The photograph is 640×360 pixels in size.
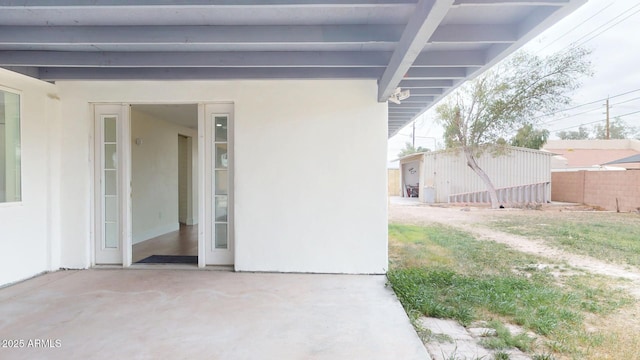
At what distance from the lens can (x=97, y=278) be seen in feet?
13.5

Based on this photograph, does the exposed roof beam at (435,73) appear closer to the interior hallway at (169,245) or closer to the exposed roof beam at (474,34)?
the exposed roof beam at (474,34)

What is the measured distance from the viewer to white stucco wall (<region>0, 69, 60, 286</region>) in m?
3.87

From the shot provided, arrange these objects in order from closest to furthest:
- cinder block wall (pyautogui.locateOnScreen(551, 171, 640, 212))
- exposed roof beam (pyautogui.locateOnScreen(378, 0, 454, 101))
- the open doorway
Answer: exposed roof beam (pyautogui.locateOnScreen(378, 0, 454, 101))
the open doorway
cinder block wall (pyautogui.locateOnScreen(551, 171, 640, 212))

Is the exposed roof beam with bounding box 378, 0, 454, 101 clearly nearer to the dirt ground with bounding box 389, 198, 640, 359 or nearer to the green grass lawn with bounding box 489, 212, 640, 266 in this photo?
the dirt ground with bounding box 389, 198, 640, 359

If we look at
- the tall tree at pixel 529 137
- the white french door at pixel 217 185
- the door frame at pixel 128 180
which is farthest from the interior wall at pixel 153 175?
the tall tree at pixel 529 137

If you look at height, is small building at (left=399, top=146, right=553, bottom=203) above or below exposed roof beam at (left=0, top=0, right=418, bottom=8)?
below

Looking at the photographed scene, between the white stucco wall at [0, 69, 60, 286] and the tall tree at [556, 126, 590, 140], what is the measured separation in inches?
1419

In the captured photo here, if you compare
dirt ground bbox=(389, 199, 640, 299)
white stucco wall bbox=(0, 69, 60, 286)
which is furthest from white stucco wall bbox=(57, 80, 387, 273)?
dirt ground bbox=(389, 199, 640, 299)

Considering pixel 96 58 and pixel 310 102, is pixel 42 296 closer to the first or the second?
pixel 96 58

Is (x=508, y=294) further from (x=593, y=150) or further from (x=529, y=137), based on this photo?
(x=593, y=150)

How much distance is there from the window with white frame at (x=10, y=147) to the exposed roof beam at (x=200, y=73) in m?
0.51

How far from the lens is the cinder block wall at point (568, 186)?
13.1m

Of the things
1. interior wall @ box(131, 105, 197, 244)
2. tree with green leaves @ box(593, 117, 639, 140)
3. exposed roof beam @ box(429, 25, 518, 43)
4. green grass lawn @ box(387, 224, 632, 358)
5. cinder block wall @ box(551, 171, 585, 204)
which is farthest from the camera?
tree with green leaves @ box(593, 117, 639, 140)

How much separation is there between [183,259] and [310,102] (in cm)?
294
